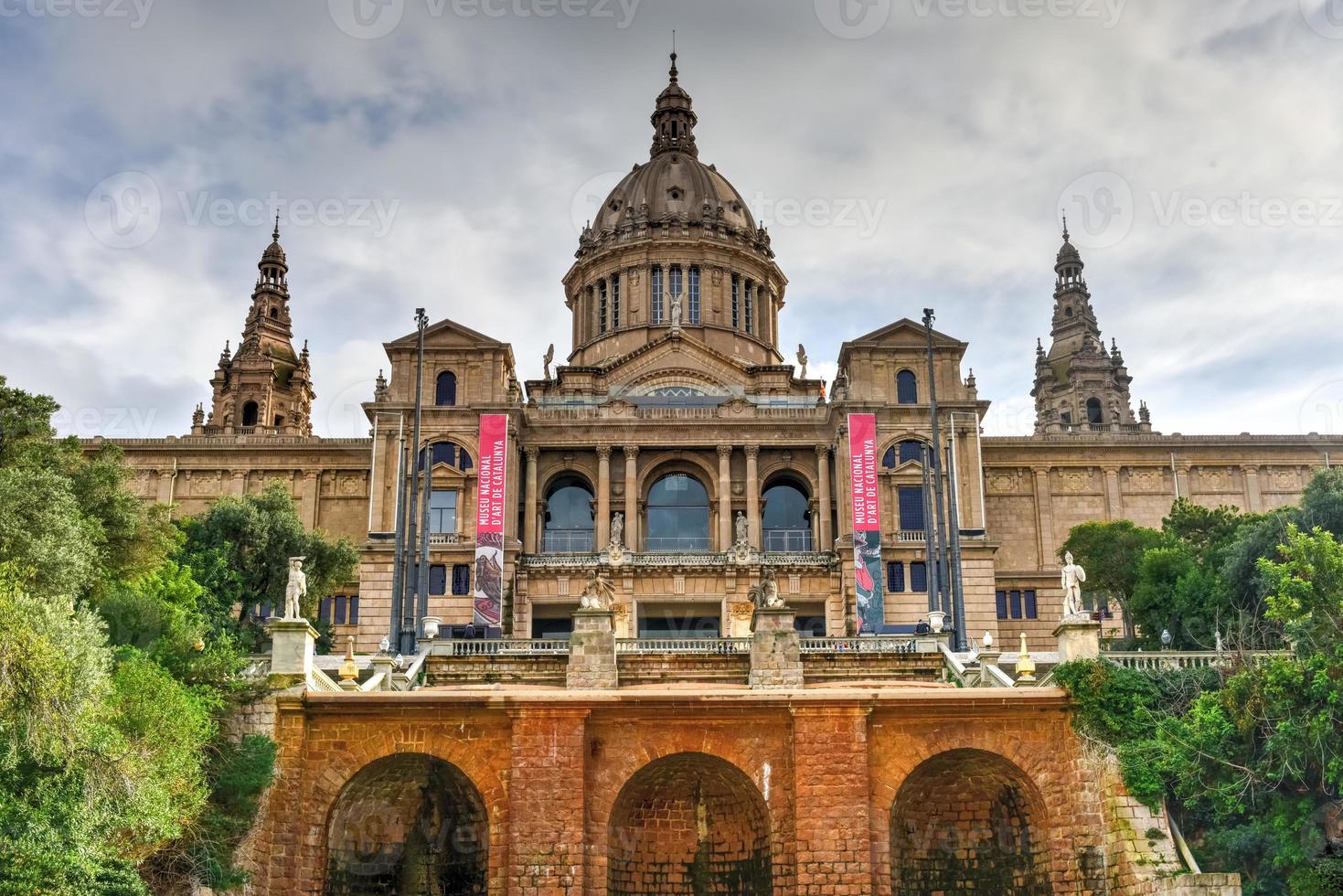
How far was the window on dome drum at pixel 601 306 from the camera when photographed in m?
82.0

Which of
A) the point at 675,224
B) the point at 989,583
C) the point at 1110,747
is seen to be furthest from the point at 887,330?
the point at 1110,747

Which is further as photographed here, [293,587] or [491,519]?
[491,519]

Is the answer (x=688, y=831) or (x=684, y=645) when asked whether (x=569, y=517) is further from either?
(x=688, y=831)

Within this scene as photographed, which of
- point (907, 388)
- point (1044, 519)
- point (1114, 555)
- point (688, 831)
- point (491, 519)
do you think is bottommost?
point (688, 831)

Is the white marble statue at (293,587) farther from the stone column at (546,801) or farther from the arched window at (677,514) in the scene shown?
the arched window at (677,514)

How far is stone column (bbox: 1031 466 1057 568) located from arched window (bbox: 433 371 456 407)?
31.3 meters

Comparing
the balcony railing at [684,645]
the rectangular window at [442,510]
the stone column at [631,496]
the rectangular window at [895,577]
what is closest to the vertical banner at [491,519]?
the rectangular window at [442,510]

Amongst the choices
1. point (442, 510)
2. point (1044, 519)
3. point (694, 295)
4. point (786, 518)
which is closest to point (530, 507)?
point (442, 510)

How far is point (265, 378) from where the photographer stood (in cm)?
8381

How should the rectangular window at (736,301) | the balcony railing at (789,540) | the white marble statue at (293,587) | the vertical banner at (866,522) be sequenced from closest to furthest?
the white marble statue at (293,587) < the vertical banner at (866,522) < the balcony railing at (789,540) < the rectangular window at (736,301)

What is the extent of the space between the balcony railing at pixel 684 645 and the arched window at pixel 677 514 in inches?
957

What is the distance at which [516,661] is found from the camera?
42.6 meters

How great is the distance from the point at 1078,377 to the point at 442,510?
43.3m

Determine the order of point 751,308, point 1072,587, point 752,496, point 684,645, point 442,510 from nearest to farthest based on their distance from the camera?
point 1072,587
point 684,645
point 442,510
point 752,496
point 751,308
